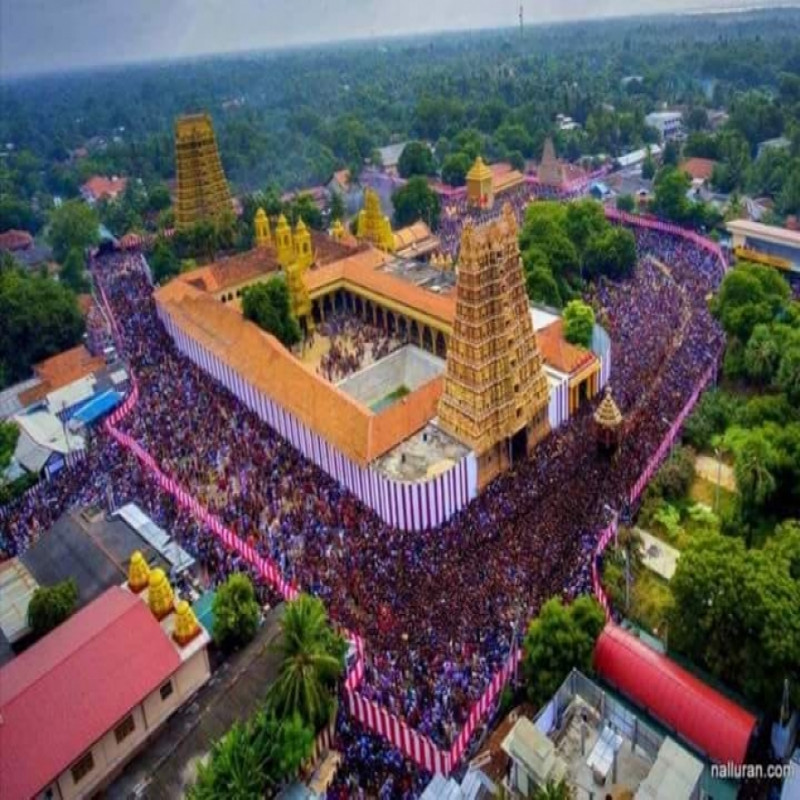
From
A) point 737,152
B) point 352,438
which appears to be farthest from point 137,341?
point 737,152

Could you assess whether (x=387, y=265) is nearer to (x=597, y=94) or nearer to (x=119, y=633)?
(x=119, y=633)

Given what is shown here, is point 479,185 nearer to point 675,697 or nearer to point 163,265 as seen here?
point 163,265

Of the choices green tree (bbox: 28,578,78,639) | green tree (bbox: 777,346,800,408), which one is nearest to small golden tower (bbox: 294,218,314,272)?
green tree (bbox: 777,346,800,408)

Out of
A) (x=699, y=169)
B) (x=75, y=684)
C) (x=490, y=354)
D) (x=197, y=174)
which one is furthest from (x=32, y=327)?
(x=699, y=169)

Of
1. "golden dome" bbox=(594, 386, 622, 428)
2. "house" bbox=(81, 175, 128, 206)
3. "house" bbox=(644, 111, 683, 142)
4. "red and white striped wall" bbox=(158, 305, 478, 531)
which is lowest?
"house" bbox=(644, 111, 683, 142)

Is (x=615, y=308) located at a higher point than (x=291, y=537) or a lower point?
lower

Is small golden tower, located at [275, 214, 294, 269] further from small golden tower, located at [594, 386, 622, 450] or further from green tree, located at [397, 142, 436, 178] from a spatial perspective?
green tree, located at [397, 142, 436, 178]
